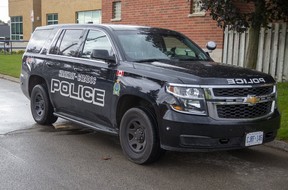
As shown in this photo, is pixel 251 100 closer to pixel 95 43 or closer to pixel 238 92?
pixel 238 92

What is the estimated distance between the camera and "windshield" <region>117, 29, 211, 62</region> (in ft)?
19.8

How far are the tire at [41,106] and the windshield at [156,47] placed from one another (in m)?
2.14

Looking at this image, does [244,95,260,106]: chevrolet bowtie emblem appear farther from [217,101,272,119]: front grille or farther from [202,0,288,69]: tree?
[202,0,288,69]: tree

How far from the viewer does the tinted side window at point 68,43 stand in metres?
6.85

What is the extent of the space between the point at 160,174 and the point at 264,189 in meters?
1.24

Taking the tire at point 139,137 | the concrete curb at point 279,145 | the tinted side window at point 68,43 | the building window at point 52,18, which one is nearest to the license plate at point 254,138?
the tire at point 139,137

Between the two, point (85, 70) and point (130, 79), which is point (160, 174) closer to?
point (130, 79)

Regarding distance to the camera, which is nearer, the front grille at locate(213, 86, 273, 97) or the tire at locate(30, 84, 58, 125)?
the front grille at locate(213, 86, 273, 97)

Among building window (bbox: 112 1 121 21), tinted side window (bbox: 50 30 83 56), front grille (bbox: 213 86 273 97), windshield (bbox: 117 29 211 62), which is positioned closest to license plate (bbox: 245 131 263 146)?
front grille (bbox: 213 86 273 97)

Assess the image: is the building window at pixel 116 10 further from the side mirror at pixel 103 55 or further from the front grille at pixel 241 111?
the front grille at pixel 241 111

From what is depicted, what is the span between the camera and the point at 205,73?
5.19m

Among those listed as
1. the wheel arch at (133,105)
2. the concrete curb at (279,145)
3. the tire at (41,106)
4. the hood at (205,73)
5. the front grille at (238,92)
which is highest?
the hood at (205,73)

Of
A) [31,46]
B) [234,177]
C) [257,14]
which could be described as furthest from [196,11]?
[234,177]

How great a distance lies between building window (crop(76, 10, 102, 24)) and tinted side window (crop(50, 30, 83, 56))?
18.9 meters
